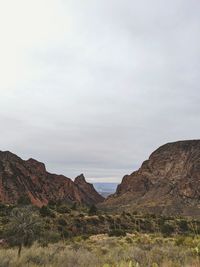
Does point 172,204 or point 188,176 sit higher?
point 188,176

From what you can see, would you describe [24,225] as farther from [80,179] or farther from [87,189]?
[80,179]

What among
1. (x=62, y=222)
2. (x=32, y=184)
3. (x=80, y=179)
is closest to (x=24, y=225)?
(x=62, y=222)

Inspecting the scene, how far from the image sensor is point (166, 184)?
125m

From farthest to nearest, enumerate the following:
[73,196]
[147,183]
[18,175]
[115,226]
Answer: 1. [73,196]
2. [147,183]
3. [18,175]
4. [115,226]

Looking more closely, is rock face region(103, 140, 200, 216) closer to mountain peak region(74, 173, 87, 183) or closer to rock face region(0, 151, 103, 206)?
rock face region(0, 151, 103, 206)

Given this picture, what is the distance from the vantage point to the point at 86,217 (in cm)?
5191

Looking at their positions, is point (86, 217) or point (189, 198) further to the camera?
point (189, 198)

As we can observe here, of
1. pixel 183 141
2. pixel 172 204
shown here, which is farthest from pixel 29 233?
pixel 183 141

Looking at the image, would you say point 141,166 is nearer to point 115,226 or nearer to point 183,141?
point 183,141

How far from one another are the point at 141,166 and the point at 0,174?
62.2 m

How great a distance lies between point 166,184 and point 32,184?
45.2 metres

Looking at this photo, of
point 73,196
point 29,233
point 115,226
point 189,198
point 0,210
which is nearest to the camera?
point 29,233

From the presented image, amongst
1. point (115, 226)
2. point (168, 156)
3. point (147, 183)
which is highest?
point (168, 156)

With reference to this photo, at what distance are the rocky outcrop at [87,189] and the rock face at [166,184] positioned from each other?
1718 cm
